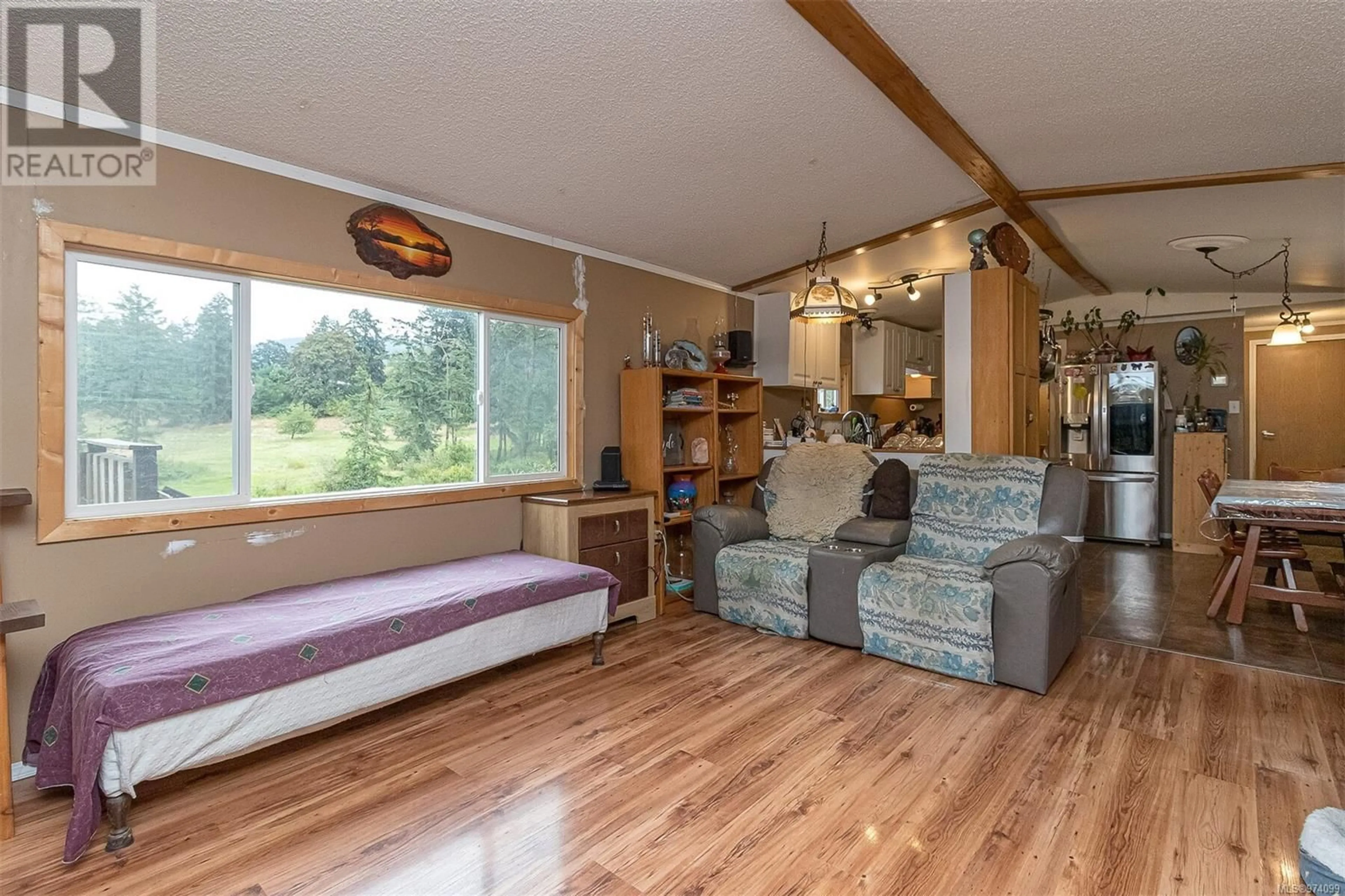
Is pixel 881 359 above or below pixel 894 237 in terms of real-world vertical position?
below

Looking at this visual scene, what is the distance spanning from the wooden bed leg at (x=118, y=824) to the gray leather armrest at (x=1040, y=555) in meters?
3.33

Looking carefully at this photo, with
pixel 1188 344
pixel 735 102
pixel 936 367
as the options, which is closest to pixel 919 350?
pixel 936 367

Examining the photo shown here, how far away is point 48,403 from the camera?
2.29 metres

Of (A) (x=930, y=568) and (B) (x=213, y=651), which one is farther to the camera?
(A) (x=930, y=568)

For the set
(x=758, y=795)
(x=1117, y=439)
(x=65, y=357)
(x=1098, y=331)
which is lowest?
(x=758, y=795)

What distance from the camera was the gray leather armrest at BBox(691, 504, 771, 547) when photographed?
13.3ft

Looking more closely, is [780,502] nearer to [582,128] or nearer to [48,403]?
[582,128]

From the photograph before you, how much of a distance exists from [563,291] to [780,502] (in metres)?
1.93

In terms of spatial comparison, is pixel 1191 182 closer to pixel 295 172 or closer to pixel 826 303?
pixel 826 303

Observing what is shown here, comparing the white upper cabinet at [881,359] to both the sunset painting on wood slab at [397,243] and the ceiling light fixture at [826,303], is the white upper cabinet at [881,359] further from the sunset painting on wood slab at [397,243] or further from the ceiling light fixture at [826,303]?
the sunset painting on wood slab at [397,243]

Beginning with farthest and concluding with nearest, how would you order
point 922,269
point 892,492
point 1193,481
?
point 1193,481, point 922,269, point 892,492

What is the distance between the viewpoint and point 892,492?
3.94 m

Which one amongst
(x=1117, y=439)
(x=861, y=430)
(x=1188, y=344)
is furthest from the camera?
(x=1188, y=344)

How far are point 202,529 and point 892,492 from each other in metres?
3.48
